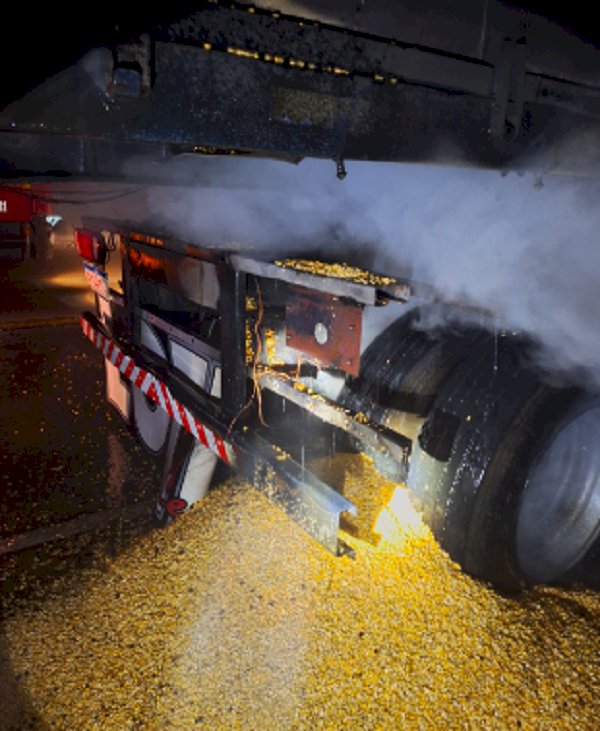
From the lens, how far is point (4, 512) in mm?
4031

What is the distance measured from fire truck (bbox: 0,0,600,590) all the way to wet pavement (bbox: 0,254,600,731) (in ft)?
0.94

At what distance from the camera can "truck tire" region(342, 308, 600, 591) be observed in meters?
2.41

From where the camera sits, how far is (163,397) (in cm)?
377

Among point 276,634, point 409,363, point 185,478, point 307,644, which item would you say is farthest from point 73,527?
point 409,363

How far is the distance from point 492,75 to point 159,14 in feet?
4.34

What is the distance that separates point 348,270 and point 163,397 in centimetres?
182

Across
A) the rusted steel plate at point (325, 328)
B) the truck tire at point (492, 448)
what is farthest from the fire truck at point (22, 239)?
the truck tire at point (492, 448)

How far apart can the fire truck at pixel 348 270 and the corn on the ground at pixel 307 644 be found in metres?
0.30

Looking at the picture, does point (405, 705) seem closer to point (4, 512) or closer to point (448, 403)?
point (448, 403)

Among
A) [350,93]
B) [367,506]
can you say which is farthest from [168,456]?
[350,93]

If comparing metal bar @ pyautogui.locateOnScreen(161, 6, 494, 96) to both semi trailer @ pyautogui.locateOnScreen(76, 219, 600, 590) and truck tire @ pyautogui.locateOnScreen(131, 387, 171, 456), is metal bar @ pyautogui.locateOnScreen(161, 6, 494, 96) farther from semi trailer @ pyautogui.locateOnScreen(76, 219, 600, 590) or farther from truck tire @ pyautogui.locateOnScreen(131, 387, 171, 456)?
truck tire @ pyautogui.locateOnScreen(131, 387, 171, 456)

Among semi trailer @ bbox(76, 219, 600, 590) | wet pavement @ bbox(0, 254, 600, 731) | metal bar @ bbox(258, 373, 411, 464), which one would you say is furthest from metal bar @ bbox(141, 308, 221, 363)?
wet pavement @ bbox(0, 254, 600, 731)

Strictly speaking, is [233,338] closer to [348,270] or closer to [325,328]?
[325,328]

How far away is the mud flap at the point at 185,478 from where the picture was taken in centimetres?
381
